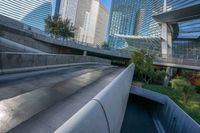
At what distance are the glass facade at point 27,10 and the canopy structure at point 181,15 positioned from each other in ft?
219

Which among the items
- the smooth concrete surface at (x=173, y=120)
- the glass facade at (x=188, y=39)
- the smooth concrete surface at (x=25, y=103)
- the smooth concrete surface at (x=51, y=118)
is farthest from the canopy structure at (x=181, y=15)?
the smooth concrete surface at (x=51, y=118)

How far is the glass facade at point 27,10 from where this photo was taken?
Answer: 88.9 m

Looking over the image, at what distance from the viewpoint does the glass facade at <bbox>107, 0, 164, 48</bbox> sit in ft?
236

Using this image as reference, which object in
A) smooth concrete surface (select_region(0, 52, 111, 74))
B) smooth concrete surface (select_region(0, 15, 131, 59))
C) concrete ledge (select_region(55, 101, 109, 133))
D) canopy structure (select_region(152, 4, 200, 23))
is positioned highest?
canopy structure (select_region(152, 4, 200, 23))

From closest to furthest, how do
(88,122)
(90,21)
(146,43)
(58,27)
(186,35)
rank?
(88,122) → (186,35) → (58,27) → (146,43) → (90,21)

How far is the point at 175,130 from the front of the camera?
12984 millimetres

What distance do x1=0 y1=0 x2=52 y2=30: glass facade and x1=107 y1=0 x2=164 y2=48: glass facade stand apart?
37.1 m

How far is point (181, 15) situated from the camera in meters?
45.8

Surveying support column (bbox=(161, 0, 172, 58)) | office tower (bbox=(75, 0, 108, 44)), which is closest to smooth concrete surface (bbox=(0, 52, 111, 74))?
support column (bbox=(161, 0, 172, 58))

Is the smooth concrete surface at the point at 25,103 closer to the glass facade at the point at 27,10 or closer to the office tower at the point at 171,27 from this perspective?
the office tower at the point at 171,27

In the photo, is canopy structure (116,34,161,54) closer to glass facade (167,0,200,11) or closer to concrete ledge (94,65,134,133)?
glass facade (167,0,200,11)

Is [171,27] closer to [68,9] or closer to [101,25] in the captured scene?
[68,9]

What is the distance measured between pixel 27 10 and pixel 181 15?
3092 inches

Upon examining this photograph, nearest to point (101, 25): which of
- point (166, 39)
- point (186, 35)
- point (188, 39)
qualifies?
point (166, 39)
